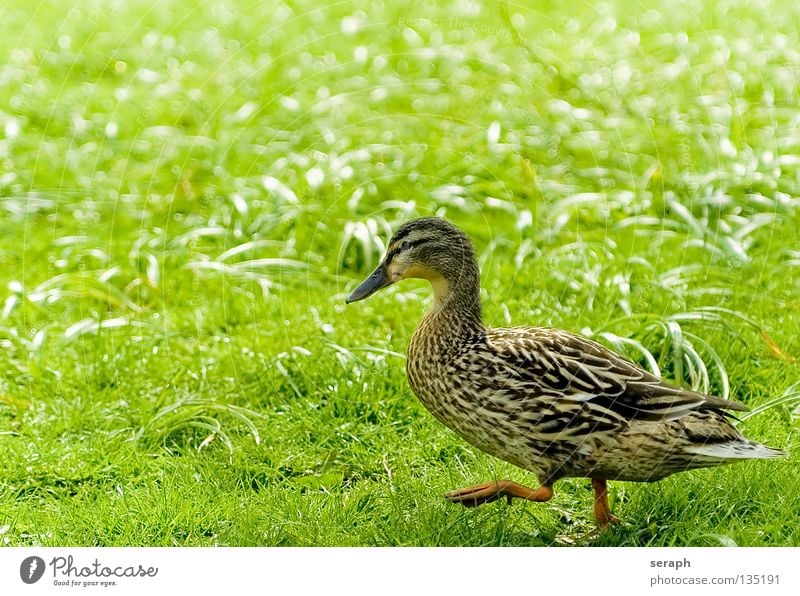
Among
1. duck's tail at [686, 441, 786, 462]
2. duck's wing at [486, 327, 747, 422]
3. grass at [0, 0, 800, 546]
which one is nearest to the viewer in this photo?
duck's tail at [686, 441, 786, 462]

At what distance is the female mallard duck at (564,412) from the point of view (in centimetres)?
466

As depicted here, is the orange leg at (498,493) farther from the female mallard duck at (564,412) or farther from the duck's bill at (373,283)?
the duck's bill at (373,283)

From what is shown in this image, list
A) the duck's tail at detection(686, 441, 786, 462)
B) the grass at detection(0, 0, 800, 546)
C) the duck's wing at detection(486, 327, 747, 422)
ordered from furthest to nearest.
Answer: the grass at detection(0, 0, 800, 546) < the duck's wing at detection(486, 327, 747, 422) < the duck's tail at detection(686, 441, 786, 462)

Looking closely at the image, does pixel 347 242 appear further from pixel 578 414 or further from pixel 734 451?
pixel 734 451

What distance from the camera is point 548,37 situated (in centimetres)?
902

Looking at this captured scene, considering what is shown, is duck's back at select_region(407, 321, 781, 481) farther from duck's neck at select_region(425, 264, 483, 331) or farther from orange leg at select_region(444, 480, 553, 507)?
duck's neck at select_region(425, 264, 483, 331)

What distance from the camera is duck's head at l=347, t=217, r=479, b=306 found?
513 cm

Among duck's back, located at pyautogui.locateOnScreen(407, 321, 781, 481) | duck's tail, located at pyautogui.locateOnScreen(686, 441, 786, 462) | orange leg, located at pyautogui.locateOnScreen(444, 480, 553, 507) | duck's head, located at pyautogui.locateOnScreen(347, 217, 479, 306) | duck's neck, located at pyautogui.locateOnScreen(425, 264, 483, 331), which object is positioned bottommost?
orange leg, located at pyautogui.locateOnScreen(444, 480, 553, 507)

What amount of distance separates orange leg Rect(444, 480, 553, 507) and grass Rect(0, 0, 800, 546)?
10 centimetres

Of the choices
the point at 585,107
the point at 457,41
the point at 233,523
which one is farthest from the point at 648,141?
the point at 233,523

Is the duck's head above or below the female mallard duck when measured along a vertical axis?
above

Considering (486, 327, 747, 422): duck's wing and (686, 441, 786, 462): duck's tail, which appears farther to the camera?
(486, 327, 747, 422): duck's wing

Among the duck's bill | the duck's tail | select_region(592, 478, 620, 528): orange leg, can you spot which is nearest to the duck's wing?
the duck's tail

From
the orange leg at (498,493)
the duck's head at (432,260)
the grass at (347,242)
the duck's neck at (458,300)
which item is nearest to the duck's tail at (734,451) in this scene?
the grass at (347,242)
